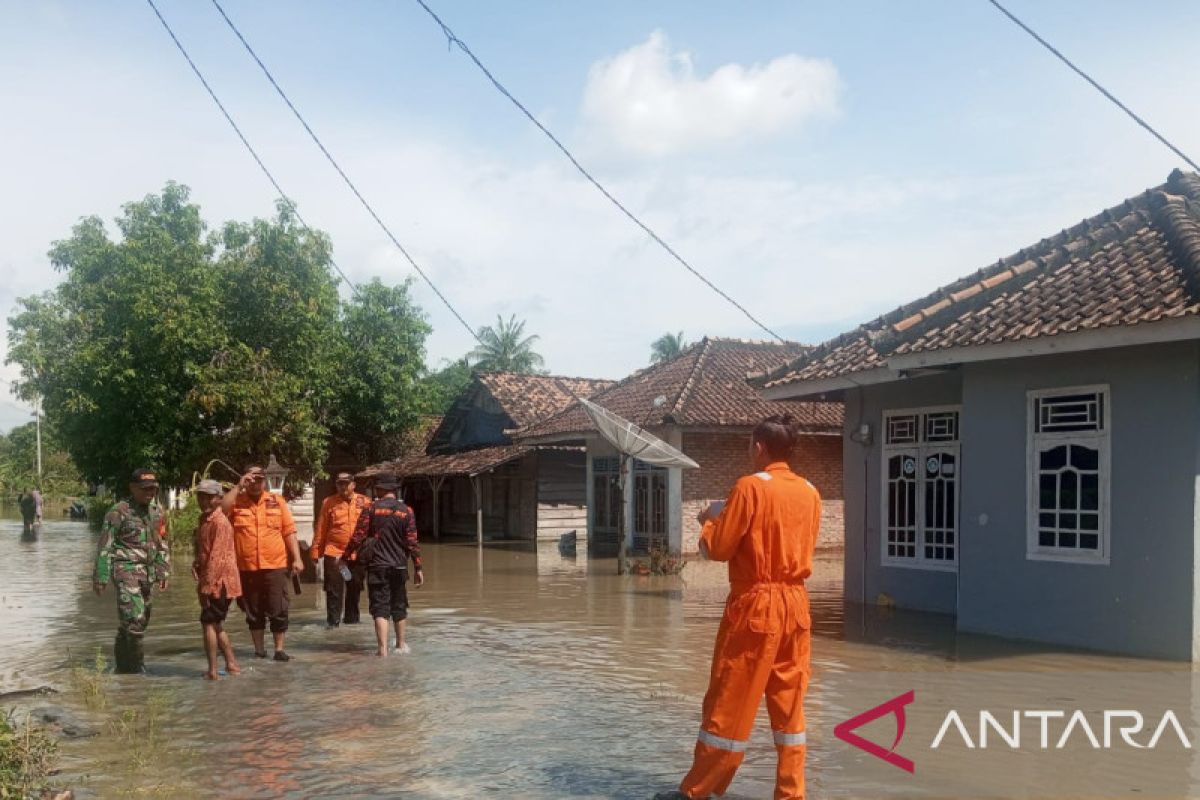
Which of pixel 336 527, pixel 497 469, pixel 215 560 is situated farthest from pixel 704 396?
pixel 215 560

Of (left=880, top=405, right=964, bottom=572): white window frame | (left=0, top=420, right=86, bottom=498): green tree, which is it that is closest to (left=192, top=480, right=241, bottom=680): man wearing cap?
(left=880, top=405, right=964, bottom=572): white window frame

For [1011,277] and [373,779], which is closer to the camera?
[373,779]

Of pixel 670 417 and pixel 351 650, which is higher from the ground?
pixel 670 417

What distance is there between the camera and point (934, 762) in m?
6.65

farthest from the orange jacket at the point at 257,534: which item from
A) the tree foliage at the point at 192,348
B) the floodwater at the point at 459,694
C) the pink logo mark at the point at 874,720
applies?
the tree foliage at the point at 192,348

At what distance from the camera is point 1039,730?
293 inches

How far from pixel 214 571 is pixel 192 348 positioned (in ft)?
62.5

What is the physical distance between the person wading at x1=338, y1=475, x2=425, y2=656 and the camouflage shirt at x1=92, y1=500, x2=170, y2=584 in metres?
Answer: 1.86

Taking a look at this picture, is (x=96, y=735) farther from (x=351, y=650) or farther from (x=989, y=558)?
(x=989, y=558)

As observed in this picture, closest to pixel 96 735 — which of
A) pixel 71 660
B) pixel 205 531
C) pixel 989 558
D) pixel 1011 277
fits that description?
pixel 205 531

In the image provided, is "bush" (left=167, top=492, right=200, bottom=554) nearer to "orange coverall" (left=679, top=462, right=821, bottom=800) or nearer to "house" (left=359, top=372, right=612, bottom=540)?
"house" (left=359, top=372, right=612, bottom=540)

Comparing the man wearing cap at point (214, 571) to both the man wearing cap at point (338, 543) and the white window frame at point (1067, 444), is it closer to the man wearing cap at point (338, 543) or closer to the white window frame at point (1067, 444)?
the man wearing cap at point (338, 543)

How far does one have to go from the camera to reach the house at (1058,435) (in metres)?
9.75

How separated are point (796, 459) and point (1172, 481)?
49.6ft
